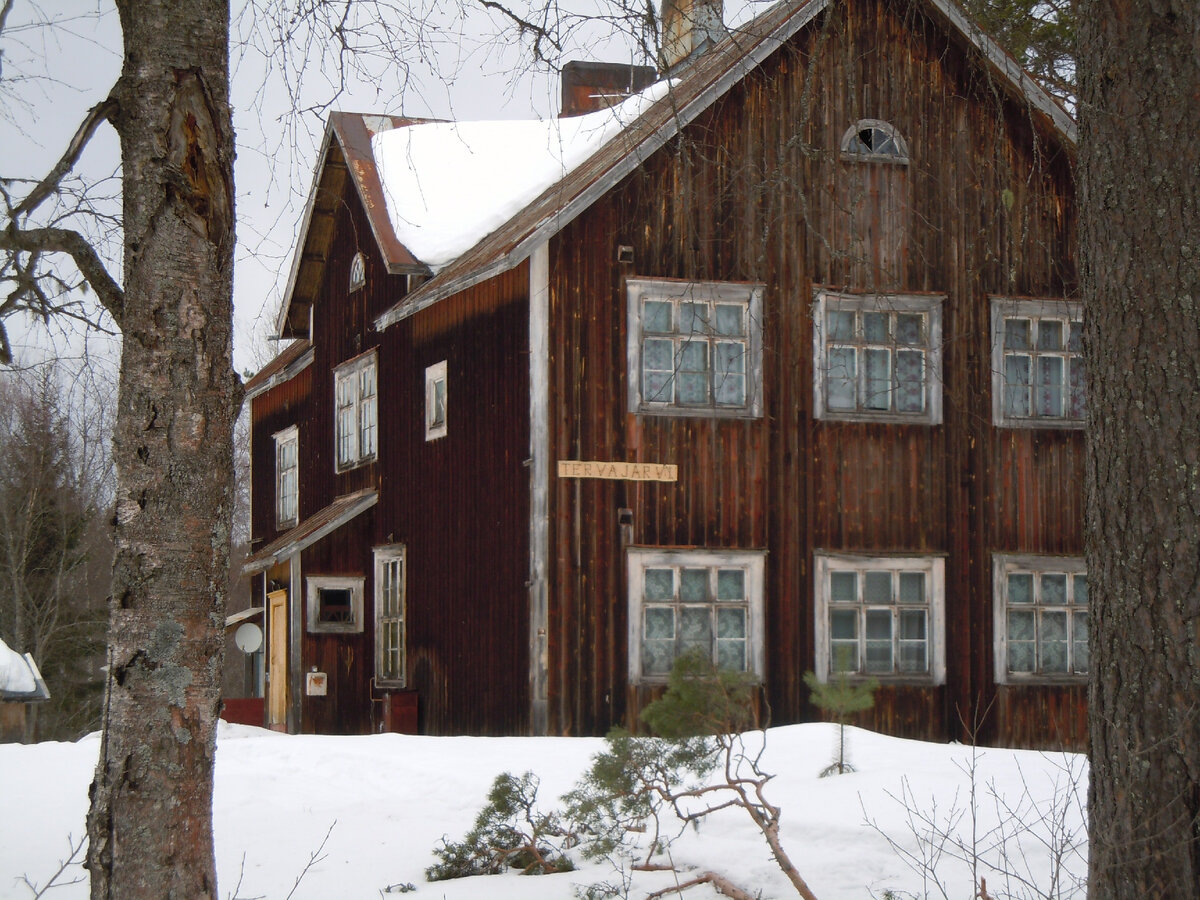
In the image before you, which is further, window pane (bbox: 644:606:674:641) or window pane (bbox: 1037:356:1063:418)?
window pane (bbox: 1037:356:1063:418)

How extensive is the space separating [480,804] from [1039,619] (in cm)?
773

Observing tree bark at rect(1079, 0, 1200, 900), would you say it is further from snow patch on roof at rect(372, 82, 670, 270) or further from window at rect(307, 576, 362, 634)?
window at rect(307, 576, 362, 634)

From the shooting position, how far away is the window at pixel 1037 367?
16.1 m

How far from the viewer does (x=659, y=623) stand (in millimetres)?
14930

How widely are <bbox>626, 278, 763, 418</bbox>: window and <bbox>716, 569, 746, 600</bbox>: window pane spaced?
1.58 m

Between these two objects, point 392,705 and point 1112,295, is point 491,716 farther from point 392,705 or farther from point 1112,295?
point 1112,295

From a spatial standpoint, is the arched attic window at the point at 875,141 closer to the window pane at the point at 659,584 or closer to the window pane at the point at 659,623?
the window pane at the point at 659,584

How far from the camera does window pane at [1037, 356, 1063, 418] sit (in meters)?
16.2

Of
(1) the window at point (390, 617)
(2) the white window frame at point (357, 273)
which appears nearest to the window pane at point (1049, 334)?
(1) the window at point (390, 617)

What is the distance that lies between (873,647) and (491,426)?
14.8 feet

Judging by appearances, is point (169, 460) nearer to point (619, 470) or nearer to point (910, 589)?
point (619, 470)

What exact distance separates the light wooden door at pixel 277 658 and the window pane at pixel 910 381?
33.1ft

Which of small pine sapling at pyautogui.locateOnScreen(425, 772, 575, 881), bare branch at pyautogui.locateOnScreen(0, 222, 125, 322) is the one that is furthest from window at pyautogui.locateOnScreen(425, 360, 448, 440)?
bare branch at pyautogui.locateOnScreen(0, 222, 125, 322)

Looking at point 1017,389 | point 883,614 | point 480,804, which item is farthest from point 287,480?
point 480,804
